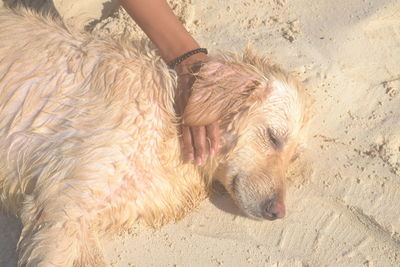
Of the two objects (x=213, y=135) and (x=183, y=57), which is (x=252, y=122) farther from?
(x=183, y=57)

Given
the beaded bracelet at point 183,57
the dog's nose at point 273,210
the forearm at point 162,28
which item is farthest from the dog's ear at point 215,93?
the dog's nose at point 273,210

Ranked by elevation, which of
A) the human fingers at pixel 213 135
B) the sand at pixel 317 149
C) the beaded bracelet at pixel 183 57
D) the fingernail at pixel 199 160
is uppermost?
the beaded bracelet at pixel 183 57

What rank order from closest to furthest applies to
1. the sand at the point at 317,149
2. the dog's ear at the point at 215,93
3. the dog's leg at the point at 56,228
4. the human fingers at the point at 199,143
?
the dog's leg at the point at 56,228, the dog's ear at the point at 215,93, the human fingers at the point at 199,143, the sand at the point at 317,149

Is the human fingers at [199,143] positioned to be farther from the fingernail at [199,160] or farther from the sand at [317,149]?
the sand at [317,149]

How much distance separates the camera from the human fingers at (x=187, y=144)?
11.4 feet

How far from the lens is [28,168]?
Answer: 332 centimetres

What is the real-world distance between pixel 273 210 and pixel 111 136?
1162mm

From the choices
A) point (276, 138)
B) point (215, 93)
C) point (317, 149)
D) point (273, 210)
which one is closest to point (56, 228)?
point (215, 93)

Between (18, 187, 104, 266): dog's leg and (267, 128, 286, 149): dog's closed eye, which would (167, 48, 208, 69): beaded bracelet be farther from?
(18, 187, 104, 266): dog's leg

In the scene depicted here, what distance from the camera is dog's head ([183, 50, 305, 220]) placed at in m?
3.40

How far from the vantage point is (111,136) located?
327 centimetres

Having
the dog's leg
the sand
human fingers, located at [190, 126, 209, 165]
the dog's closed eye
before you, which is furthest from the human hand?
the dog's leg

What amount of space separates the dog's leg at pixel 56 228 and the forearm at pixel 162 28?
1099 mm

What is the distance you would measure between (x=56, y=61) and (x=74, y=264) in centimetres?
129
